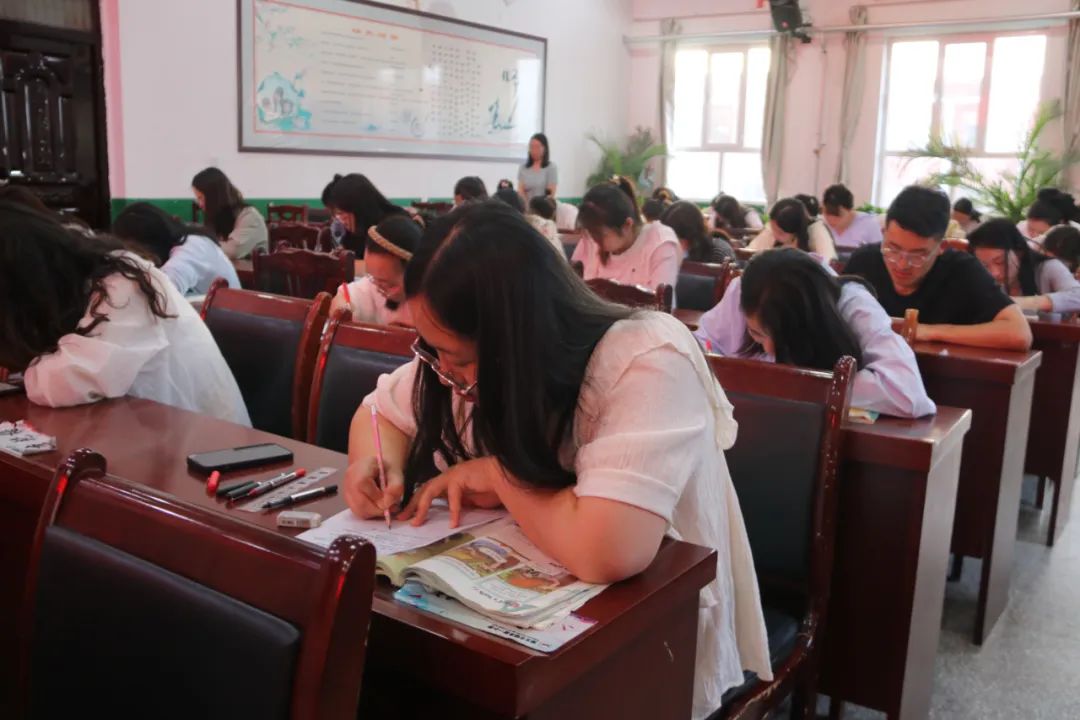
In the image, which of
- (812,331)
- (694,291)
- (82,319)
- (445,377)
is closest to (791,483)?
(812,331)

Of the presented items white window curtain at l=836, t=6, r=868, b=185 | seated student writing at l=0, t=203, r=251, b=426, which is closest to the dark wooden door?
seated student writing at l=0, t=203, r=251, b=426

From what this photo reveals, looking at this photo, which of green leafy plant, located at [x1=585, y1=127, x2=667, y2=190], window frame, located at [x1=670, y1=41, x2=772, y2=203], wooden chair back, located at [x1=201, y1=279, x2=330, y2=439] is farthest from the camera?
green leafy plant, located at [x1=585, y1=127, x2=667, y2=190]

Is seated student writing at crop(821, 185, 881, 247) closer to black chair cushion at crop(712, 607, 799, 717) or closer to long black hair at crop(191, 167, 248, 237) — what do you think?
long black hair at crop(191, 167, 248, 237)

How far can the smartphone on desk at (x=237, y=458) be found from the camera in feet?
4.56

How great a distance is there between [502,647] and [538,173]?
296 inches

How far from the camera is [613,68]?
1045 cm

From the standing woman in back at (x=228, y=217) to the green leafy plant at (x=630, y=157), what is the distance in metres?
5.57

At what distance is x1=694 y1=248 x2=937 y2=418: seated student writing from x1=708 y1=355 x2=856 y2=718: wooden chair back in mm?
254

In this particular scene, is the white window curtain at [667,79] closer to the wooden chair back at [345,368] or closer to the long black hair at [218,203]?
the long black hair at [218,203]

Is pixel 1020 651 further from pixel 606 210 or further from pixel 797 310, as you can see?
pixel 606 210

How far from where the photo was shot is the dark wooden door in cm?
553

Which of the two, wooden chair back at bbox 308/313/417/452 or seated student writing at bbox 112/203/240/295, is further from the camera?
seated student writing at bbox 112/203/240/295

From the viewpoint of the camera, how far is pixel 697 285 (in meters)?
3.78

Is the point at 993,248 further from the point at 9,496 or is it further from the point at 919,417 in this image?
the point at 9,496
